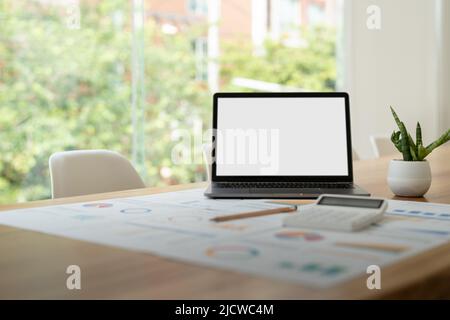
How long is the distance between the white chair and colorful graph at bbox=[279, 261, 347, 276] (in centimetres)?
128

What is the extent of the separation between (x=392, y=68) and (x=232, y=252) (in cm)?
507

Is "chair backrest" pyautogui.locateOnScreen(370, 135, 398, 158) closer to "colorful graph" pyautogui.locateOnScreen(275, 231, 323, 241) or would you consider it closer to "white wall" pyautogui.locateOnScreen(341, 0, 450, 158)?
"white wall" pyautogui.locateOnScreen(341, 0, 450, 158)

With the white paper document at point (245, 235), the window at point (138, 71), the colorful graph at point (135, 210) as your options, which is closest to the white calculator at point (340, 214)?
the white paper document at point (245, 235)

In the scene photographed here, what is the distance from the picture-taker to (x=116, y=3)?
4.60m

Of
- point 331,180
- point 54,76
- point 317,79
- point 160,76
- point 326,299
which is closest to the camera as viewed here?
point 326,299

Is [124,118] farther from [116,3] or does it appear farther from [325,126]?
[325,126]

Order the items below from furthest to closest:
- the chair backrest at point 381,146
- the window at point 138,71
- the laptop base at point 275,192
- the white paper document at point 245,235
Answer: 1. the window at point 138,71
2. the chair backrest at point 381,146
3. the laptop base at point 275,192
4. the white paper document at point 245,235

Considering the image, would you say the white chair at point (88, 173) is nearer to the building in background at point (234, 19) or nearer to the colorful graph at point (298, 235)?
the colorful graph at point (298, 235)

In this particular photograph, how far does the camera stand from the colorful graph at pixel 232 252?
3.22 feet

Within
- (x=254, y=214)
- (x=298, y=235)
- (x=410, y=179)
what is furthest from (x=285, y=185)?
(x=298, y=235)

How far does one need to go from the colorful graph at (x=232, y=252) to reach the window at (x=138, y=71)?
342 cm
